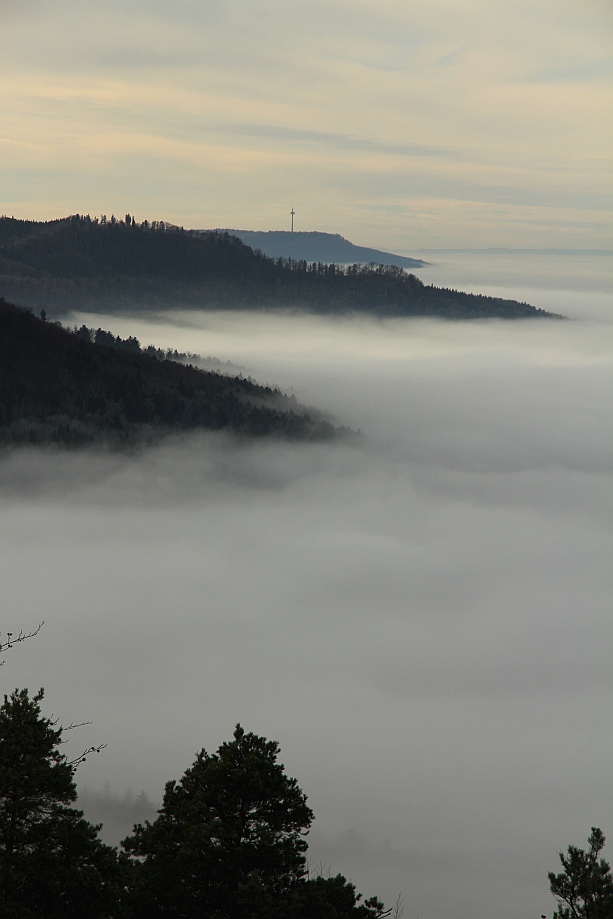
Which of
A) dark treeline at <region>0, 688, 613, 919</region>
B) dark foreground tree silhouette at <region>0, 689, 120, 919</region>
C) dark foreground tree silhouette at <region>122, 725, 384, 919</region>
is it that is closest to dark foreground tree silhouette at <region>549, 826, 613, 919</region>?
dark treeline at <region>0, 688, 613, 919</region>

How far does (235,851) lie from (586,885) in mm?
11116

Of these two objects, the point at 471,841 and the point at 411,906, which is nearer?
the point at 411,906

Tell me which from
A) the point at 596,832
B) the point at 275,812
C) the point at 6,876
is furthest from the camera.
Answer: the point at 596,832

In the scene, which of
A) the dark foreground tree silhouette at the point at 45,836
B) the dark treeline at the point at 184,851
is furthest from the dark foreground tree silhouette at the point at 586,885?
the dark foreground tree silhouette at the point at 45,836

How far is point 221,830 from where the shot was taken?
2492cm

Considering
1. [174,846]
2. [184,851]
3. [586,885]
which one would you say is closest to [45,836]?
[184,851]

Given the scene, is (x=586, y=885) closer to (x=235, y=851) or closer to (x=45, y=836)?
(x=235, y=851)

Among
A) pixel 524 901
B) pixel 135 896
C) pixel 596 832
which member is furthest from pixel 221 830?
pixel 524 901

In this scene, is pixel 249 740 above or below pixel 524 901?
above

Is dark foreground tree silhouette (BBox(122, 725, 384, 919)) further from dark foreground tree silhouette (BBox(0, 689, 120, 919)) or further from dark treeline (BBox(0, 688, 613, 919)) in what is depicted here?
dark foreground tree silhouette (BBox(0, 689, 120, 919))

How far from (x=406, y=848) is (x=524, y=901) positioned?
23.8m

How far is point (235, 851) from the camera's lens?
2520 cm

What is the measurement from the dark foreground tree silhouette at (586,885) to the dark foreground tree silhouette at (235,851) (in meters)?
6.15

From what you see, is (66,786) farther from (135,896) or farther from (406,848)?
(406,848)
